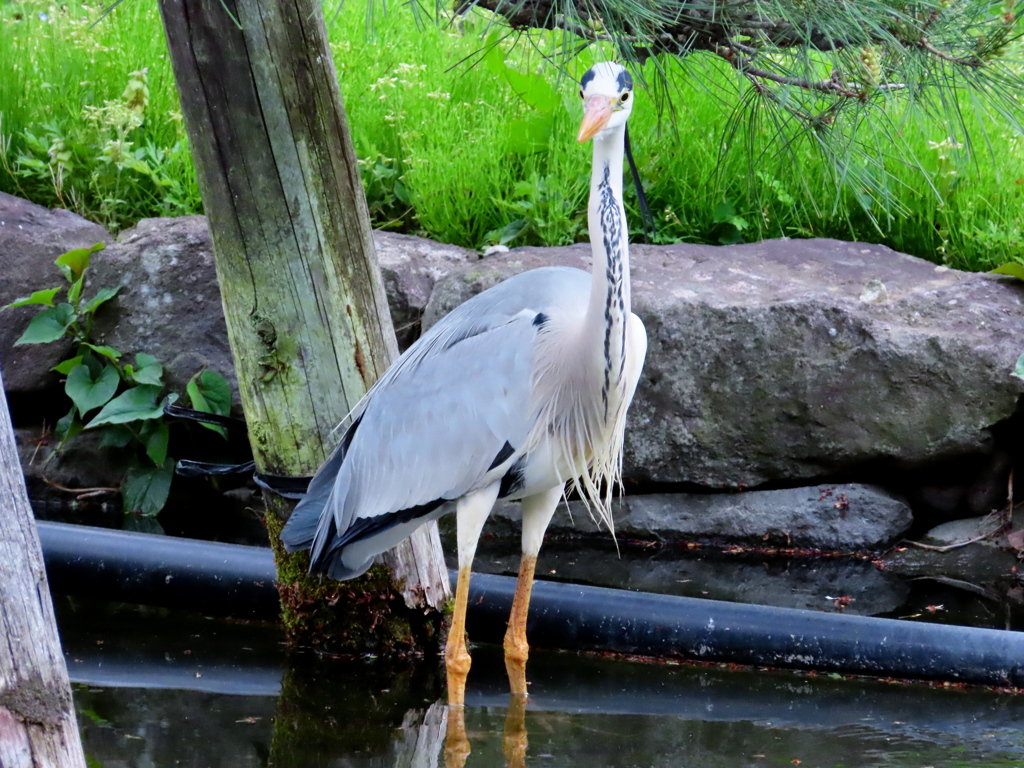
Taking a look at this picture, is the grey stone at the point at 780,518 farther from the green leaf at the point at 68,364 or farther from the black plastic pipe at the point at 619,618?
the green leaf at the point at 68,364

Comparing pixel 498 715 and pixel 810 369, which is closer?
pixel 498 715

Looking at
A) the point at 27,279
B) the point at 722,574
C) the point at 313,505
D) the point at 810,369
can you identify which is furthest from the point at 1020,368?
the point at 27,279

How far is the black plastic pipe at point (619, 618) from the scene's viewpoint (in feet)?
8.91

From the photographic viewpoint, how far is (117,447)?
4.66m

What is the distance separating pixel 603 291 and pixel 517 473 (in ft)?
2.02

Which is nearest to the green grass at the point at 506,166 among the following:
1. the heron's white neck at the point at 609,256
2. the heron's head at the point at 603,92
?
the heron's white neck at the point at 609,256

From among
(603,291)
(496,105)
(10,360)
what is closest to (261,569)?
(603,291)

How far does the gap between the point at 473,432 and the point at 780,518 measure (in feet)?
6.13

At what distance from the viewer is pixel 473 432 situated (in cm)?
278

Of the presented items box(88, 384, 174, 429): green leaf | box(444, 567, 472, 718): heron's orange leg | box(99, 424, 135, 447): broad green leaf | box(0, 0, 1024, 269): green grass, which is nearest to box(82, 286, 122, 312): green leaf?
box(88, 384, 174, 429): green leaf

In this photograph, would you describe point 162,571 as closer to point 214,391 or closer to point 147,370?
point 214,391

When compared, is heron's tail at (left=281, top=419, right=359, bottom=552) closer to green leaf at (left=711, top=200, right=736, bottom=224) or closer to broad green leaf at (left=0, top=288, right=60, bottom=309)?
broad green leaf at (left=0, top=288, right=60, bottom=309)

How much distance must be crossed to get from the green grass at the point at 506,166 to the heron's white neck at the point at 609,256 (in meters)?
2.07

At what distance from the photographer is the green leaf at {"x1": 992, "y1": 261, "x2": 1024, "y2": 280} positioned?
164 inches
